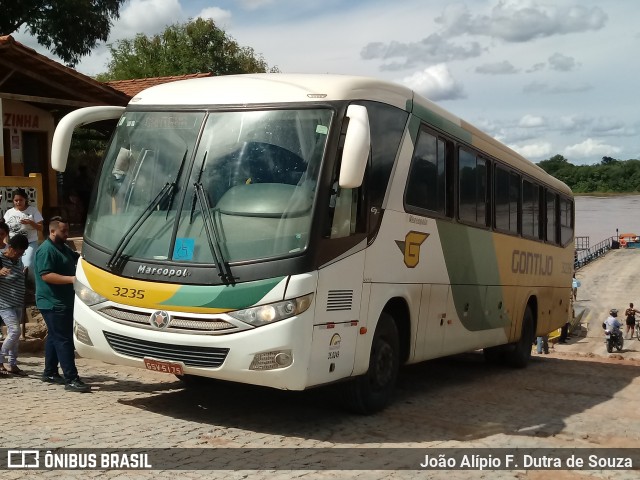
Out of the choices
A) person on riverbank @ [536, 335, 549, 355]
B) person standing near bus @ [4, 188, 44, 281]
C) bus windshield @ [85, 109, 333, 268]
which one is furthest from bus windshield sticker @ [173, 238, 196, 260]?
person on riverbank @ [536, 335, 549, 355]

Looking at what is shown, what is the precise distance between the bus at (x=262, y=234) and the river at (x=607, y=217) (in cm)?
9517

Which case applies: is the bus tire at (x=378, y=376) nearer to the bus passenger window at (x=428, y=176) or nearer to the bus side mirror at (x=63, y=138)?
the bus passenger window at (x=428, y=176)

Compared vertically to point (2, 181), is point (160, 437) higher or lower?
lower

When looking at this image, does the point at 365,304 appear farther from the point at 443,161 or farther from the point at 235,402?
the point at 443,161

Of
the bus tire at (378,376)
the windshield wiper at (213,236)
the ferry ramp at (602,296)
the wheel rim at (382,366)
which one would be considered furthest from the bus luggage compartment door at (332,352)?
the ferry ramp at (602,296)

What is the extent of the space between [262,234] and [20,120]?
1356 cm

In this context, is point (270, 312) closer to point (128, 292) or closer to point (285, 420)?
point (128, 292)

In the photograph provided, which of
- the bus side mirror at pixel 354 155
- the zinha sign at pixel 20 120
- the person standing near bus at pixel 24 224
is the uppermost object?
the zinha sign at pixel 20 120

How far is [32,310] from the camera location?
11727 mm

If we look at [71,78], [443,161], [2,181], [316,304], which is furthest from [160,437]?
[71,78]

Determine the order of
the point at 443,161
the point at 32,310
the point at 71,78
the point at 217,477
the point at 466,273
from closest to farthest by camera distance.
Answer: the point at 217,477 < the point at 443,161 < the point at 466,273 < the point at 32,310 < the point at 71,78

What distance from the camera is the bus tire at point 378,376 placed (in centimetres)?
809

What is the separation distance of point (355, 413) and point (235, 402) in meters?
1.27

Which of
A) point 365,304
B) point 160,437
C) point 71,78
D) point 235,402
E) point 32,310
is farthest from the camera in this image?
point 71,78
